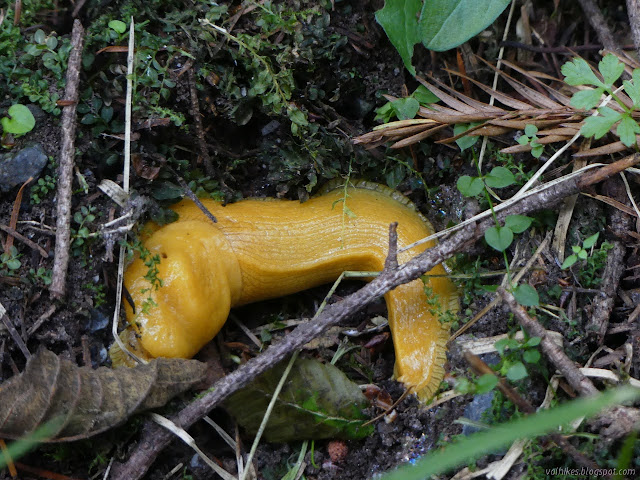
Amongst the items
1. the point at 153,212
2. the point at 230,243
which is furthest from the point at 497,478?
the point at 153,212

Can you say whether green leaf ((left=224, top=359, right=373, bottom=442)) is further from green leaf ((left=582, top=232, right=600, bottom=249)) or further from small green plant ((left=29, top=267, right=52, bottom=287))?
green leaf ((left=582, top=232, right=600, bottom=249))

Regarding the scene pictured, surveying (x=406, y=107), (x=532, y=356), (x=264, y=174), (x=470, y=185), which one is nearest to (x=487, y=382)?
(x=532, y=356)

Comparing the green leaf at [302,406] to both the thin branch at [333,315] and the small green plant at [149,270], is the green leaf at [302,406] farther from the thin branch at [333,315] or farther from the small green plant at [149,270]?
the small green plant at [149,270]

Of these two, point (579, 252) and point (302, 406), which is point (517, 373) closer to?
point (579, 252)

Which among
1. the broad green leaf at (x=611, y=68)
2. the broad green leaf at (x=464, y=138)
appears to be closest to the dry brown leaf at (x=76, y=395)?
the broad green leaf at (x=464, y=138)

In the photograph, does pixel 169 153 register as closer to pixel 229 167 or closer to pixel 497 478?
pixel 229 167

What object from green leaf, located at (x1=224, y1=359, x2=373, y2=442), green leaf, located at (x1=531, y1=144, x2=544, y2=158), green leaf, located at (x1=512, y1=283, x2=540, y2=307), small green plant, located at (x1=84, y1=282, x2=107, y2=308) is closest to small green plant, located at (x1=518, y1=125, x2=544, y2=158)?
green leaf, located at (x1=531, y1=144, x2=544, y2=158)
